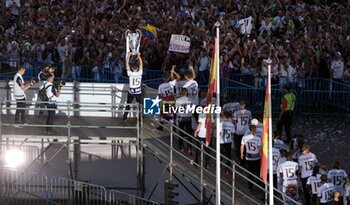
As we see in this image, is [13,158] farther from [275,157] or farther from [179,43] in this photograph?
[179,43]

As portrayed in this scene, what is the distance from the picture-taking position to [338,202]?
80.8 ft

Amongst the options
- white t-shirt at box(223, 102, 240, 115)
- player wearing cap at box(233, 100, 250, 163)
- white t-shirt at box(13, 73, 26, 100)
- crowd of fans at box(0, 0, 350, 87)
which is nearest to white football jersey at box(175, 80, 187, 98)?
white t-shirt at box(223, 102, 240, 115)

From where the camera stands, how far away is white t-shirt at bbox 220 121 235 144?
26.4 meters

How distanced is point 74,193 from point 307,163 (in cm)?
543

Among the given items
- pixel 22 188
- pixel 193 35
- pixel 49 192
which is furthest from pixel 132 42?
pixel 193 35

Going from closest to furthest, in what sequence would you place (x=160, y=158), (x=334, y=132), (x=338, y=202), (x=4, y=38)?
(x=338, y=202), (x=160, y=158), (x=334, y=132), (x=4, y=38)

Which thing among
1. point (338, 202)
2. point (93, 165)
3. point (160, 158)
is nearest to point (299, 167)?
point (338, 202)

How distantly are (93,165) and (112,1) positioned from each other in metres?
9.95

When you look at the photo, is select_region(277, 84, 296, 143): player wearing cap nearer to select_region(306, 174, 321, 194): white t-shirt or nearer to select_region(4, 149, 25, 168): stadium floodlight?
select_region(306, 174, 321, 194): white t-shirt

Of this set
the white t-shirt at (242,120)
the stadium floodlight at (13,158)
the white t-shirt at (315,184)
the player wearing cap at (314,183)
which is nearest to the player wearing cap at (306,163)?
the player wearing cap at (314,183)

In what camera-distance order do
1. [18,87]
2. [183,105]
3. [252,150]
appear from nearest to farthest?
[252,150] → [183,105] → [18,87]

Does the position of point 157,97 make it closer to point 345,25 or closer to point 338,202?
point 338,202

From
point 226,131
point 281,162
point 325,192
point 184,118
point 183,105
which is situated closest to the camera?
point 325,192

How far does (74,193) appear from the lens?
87.0 feet
